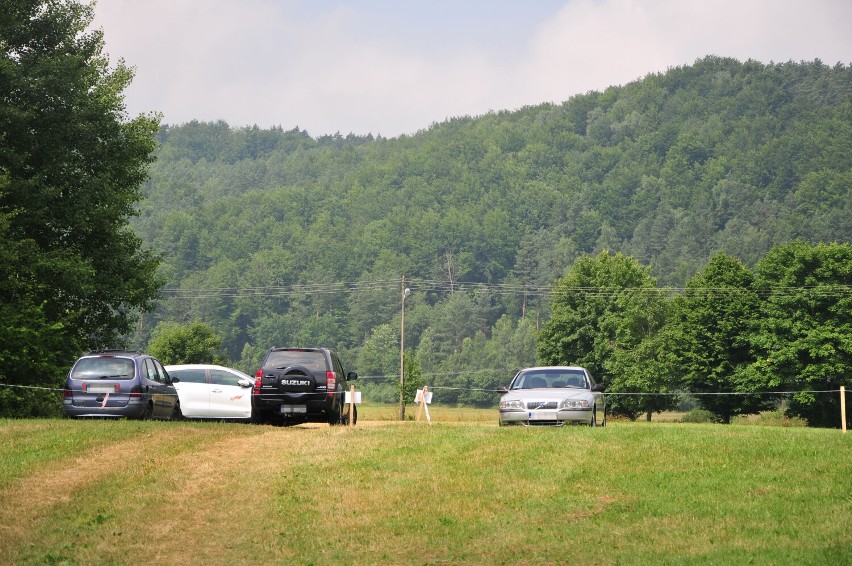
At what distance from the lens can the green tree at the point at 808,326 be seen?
235 feet

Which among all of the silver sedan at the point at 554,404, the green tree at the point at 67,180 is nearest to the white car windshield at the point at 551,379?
the silver sedan at the point at 554,404

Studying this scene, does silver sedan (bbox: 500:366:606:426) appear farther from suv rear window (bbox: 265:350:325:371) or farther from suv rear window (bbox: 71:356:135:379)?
suv rear window (bbox: 71:356:135:379)

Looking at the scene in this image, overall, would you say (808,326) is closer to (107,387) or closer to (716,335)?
(716,335)

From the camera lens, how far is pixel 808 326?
74125 millimetres

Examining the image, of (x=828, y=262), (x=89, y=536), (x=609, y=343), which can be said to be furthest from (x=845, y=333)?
(x=89, y=536)

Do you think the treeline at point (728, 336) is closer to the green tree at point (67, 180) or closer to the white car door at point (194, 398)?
the green tree at point (67, 180)

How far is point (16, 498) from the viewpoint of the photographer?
1515cm

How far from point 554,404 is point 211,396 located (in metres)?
9.20

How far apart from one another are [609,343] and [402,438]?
64.2 meters

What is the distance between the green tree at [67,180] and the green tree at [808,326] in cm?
4330

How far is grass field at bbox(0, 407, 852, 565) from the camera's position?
42.0ft

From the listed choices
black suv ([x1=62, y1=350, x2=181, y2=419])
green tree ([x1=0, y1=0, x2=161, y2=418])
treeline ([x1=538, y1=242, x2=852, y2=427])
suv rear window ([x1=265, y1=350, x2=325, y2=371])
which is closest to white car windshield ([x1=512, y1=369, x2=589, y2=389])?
suv rear window ([x1=265, y1=350, x2=325, y2=371])

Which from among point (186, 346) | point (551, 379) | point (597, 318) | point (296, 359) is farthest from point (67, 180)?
point (597, 318)

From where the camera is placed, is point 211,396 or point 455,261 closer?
point 211,396
